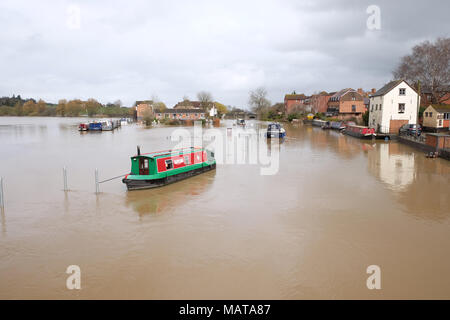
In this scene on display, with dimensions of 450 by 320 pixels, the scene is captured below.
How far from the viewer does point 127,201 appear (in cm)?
1492

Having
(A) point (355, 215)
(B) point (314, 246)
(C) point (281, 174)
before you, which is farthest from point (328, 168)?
(B) point (314, 246)

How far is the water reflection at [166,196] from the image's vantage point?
14031mm

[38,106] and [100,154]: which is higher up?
[38,106]

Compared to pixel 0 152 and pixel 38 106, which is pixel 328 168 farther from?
pixel 38 106

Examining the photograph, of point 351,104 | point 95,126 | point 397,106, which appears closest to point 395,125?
point 397,106

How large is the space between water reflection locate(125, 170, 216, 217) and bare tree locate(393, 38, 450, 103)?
44851mm

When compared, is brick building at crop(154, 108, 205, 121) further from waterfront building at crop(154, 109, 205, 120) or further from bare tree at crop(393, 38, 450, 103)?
bare tree at crop(393, 38, 450, 103)

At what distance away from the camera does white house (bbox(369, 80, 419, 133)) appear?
143 feet

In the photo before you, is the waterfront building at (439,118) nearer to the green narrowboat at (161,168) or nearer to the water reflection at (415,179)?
the water reflection at (415,179)

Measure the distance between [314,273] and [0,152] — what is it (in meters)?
33.8

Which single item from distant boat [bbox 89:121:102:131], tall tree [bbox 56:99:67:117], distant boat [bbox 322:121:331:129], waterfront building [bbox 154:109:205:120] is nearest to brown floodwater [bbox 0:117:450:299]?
distant boat [bbox 322:121:331:129]

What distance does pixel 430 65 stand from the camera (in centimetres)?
4878

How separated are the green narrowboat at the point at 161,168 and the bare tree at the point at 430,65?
44.0m
